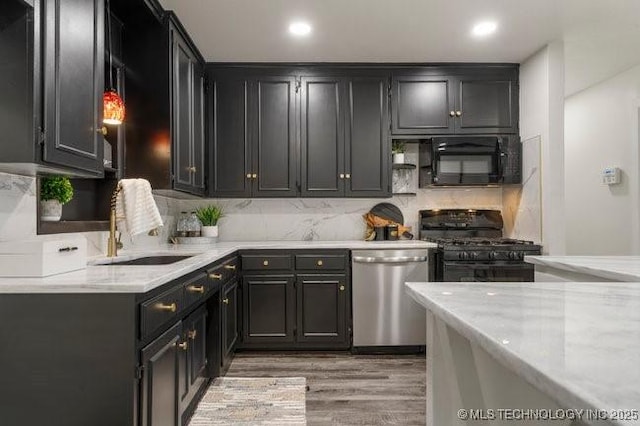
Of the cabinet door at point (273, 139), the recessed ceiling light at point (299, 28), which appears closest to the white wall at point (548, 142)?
the recessed ceiling light at point (299, 28)

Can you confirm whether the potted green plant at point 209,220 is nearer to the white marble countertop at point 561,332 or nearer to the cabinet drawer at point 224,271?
the cabinet drawer at point 224,271

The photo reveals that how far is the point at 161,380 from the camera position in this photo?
1.65 meters

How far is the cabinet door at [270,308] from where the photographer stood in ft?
10.7

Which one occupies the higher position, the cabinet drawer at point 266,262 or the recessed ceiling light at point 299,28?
the recessed ceiling light at point 299,28

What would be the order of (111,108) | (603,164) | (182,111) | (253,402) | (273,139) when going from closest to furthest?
(111,108), (253,402), (182,111), (273,139), (603,164)

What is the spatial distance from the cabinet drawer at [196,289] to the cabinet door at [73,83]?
2.25 feet

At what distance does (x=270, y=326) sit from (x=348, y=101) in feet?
6.83

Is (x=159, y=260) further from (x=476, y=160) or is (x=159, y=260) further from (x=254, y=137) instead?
(x=476, y=160)

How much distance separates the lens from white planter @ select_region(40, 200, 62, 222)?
6.27 ft

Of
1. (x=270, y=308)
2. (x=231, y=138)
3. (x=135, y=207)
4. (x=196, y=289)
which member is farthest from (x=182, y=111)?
(x=270, y=308)

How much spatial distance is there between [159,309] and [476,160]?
2.99 meters

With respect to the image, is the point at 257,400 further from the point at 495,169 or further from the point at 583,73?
the point at 583,73

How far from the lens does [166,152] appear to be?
2678 millimetres

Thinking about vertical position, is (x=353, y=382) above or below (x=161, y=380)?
below
